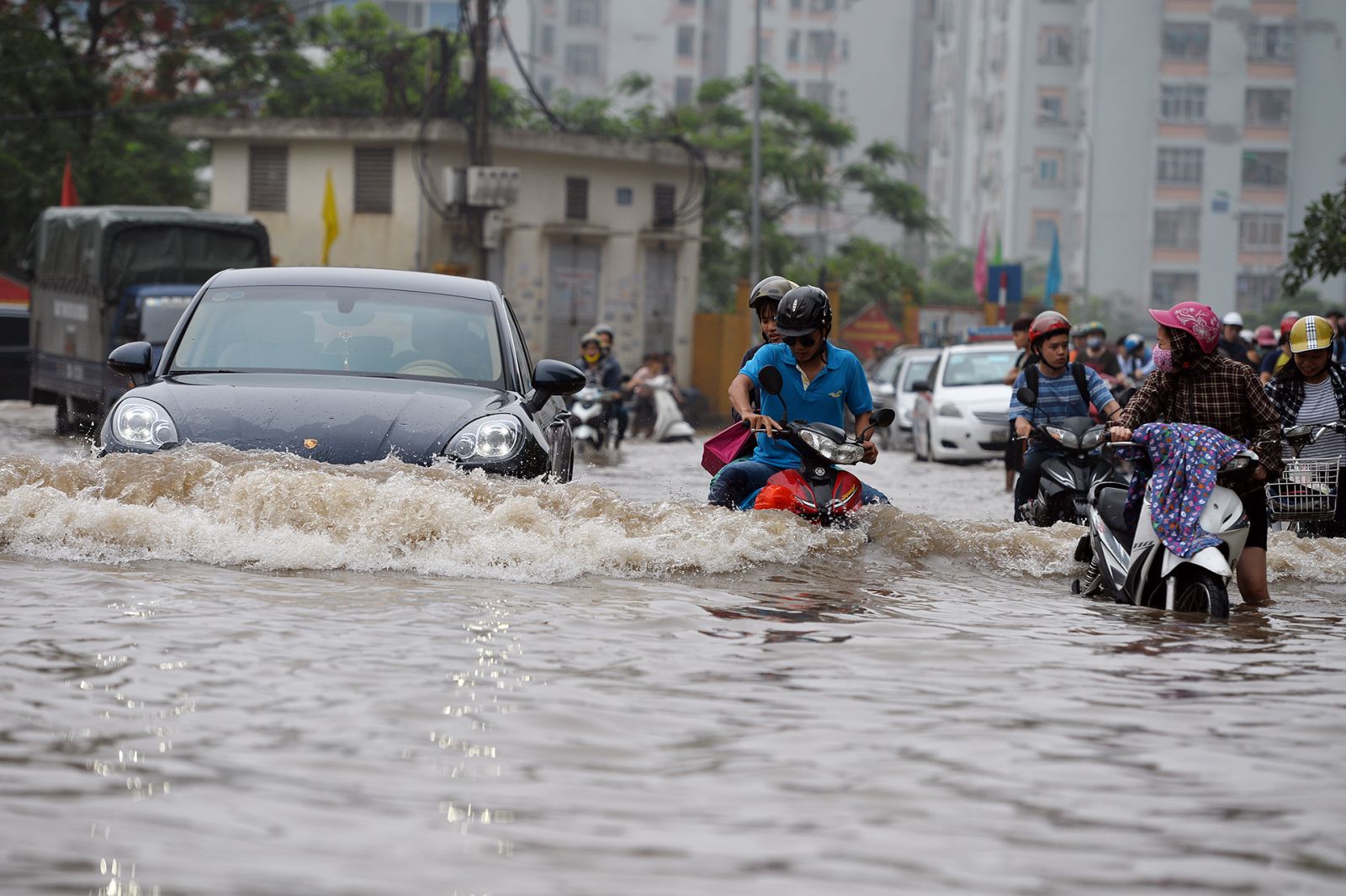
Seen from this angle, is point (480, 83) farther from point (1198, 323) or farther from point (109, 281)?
point (1198, 323)

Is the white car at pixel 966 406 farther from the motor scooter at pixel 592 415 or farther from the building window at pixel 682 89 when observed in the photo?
the building window at pixel 682 89

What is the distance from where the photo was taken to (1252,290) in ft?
274

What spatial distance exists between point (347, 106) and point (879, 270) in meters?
14.3

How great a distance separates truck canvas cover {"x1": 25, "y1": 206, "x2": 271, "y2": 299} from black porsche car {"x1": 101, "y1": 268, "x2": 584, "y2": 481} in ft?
53.0

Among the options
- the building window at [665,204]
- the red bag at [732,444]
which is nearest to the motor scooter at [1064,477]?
the red bag at [732,444]

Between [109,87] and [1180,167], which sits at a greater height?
[1180,167]

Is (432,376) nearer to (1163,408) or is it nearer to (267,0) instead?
(1163,408)

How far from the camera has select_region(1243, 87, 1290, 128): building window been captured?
271 ft

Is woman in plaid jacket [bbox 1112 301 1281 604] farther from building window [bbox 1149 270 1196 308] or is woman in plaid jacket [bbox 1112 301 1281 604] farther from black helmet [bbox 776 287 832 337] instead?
building window [bbox 1149 270 1196 308]

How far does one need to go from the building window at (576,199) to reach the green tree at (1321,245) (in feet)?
79.1

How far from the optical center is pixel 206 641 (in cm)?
648

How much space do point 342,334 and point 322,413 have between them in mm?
1189

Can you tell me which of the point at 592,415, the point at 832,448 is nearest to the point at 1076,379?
the point at 832,448

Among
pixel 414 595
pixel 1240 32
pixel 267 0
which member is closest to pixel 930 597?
pixel 414 595
